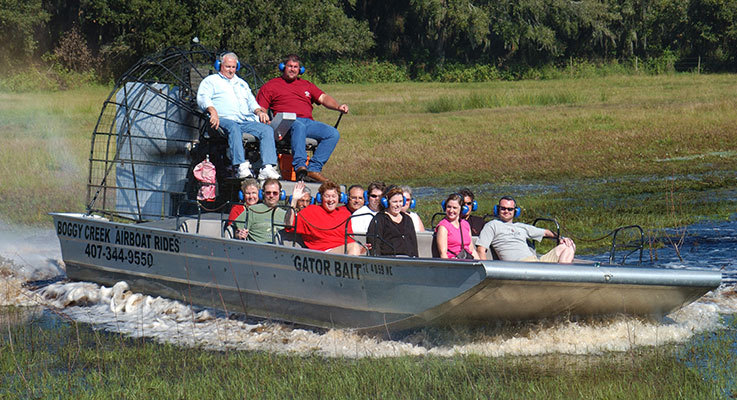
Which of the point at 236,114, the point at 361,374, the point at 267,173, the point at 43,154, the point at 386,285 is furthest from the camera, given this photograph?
the point at 43,154

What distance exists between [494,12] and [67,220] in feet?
176

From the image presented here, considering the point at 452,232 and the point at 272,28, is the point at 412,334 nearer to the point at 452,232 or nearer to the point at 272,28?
the point at 452,232

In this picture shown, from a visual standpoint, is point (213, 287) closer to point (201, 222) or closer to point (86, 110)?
point (201, 222)

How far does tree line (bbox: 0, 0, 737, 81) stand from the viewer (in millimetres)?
50875

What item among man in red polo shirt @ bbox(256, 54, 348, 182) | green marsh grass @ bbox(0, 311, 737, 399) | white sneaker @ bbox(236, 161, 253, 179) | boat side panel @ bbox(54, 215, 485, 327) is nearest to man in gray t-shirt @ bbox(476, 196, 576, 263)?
boat side panel @ bbox(54, 215, 485, 327)

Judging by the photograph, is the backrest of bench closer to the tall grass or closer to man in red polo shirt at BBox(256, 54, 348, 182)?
man in red polo shirt at BBox(256, 54, 348, 182)

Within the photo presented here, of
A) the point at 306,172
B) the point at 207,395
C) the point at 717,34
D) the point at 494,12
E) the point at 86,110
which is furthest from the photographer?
the point at 494,12

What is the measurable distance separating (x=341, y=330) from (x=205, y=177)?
360cm

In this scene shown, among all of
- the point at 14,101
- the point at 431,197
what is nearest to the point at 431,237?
the point at 431,197

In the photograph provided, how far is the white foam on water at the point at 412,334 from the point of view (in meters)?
9.50

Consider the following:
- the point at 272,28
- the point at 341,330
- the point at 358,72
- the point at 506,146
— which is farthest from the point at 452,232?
the point at 358,72

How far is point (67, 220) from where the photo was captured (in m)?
13.4

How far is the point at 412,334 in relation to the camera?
32.5 ft

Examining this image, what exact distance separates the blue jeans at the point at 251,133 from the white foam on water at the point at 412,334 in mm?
1985
